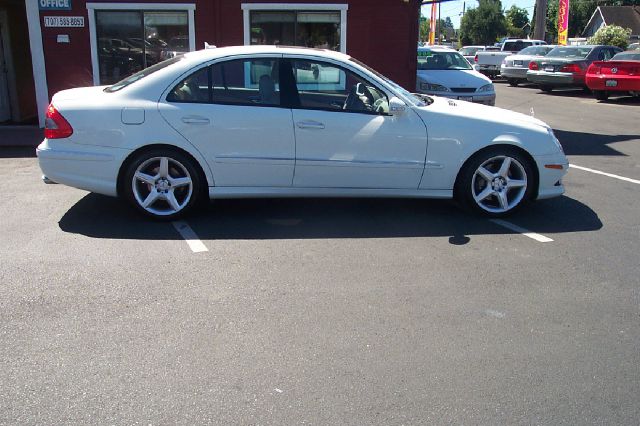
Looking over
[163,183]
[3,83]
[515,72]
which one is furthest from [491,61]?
[163,183]

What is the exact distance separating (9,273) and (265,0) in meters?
8.30

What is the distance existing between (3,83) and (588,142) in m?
10.9

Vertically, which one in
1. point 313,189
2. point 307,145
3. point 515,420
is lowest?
point 515,420

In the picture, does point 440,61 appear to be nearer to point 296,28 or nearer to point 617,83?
point 296,28

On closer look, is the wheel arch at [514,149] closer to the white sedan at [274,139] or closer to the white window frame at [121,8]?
the white sedan at [274,139]

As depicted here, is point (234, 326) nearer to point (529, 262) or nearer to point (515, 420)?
point (515, 420)

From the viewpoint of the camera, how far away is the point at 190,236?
568 cm

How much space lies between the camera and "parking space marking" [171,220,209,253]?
5.37 m

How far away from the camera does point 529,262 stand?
5.20 metres

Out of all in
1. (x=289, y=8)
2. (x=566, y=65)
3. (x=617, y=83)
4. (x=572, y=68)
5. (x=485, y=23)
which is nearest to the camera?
(x=289, y=8)

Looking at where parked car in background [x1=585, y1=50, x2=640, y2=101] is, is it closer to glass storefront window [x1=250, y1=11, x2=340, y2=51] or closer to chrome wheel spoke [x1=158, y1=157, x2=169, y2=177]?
A: glass storefront window [x1=250, y1=11, x2=340, y2=51]

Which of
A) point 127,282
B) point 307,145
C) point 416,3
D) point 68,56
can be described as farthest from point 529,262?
point 68,56

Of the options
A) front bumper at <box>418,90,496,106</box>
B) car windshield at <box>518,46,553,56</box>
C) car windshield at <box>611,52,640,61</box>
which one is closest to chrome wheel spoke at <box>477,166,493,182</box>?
front bumper at <box>418,90,496,106</box>

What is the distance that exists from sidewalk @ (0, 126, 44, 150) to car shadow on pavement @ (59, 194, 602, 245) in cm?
407
